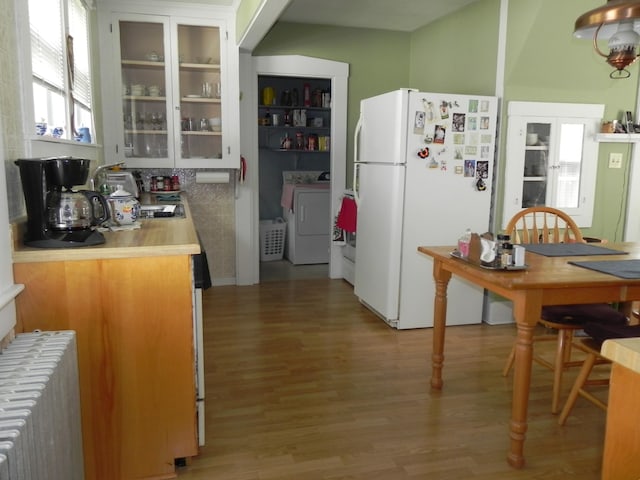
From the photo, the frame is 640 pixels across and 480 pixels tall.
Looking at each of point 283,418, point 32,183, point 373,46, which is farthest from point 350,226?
point 32,183

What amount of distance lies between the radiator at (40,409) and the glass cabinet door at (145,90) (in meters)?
2.83

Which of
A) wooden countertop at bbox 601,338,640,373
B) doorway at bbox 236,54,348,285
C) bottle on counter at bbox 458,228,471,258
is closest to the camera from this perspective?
wooden countertop at bbox 601,338,640,373

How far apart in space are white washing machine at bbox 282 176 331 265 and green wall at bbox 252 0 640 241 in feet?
3.32

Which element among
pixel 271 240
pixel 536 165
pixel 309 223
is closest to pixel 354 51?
pixel 309 223

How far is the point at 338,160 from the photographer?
498 centimetres

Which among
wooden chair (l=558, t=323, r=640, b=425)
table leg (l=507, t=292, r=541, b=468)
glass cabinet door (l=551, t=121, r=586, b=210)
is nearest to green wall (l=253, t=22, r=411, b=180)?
glass cabinet door (l=551, t=121, r=586, b=210)

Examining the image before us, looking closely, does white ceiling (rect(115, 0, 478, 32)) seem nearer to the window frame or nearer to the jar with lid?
the window frame

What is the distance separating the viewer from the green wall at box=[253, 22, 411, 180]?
4.68 metres

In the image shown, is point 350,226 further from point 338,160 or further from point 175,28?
point 175,28

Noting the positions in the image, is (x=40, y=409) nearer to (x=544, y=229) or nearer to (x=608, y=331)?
(x=608, y=331)

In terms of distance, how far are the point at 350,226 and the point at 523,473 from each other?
2839 mm

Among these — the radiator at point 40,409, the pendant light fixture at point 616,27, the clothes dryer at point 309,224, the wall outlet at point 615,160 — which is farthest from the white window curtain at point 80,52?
the wall outlet at point 615,160

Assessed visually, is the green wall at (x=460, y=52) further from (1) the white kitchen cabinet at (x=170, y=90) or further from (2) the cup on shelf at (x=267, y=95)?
(1) the white kitchen cabinet at (x=170, y=90)

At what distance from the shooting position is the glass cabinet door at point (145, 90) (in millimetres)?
3973
